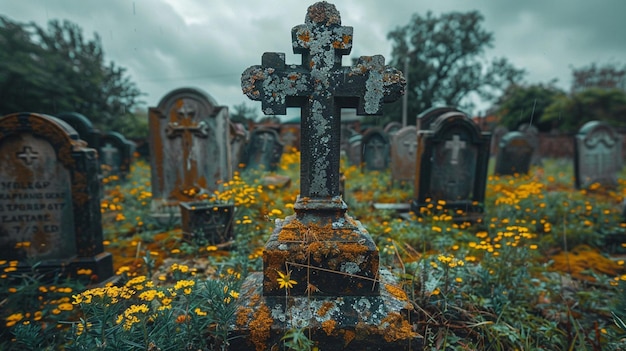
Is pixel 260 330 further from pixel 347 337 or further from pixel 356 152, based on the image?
pixel 356 152

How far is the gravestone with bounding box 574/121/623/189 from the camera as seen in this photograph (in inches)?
317

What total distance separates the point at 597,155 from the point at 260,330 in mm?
10378

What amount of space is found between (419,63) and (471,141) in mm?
24275

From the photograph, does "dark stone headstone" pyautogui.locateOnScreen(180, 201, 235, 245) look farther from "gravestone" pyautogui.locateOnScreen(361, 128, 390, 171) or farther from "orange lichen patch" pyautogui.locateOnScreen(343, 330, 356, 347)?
"gravestone" pyautogui.locateOnScreen(361, 128, 390, 171)

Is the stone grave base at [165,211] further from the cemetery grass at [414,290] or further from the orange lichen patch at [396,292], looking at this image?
the orange lichen patch at [396,292]

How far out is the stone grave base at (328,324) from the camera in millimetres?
1671

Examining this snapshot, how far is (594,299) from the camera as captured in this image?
285cm

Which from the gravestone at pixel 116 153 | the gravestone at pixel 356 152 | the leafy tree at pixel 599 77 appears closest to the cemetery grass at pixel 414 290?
the gravestone at pixel 116 153

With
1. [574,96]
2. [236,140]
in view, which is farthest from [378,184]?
[574,96]

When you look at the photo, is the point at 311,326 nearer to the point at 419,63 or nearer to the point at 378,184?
the point at 378,184

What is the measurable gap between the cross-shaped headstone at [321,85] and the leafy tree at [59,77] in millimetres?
17605

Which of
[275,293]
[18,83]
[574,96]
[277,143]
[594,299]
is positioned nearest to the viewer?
[275,293]

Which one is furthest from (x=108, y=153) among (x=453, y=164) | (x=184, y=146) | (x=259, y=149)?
(x=453, y=164)

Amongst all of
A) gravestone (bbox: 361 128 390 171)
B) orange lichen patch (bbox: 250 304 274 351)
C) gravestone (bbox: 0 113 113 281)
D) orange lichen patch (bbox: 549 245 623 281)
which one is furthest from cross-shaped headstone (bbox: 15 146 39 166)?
gravestone (bbox: 361 128 390 171)
